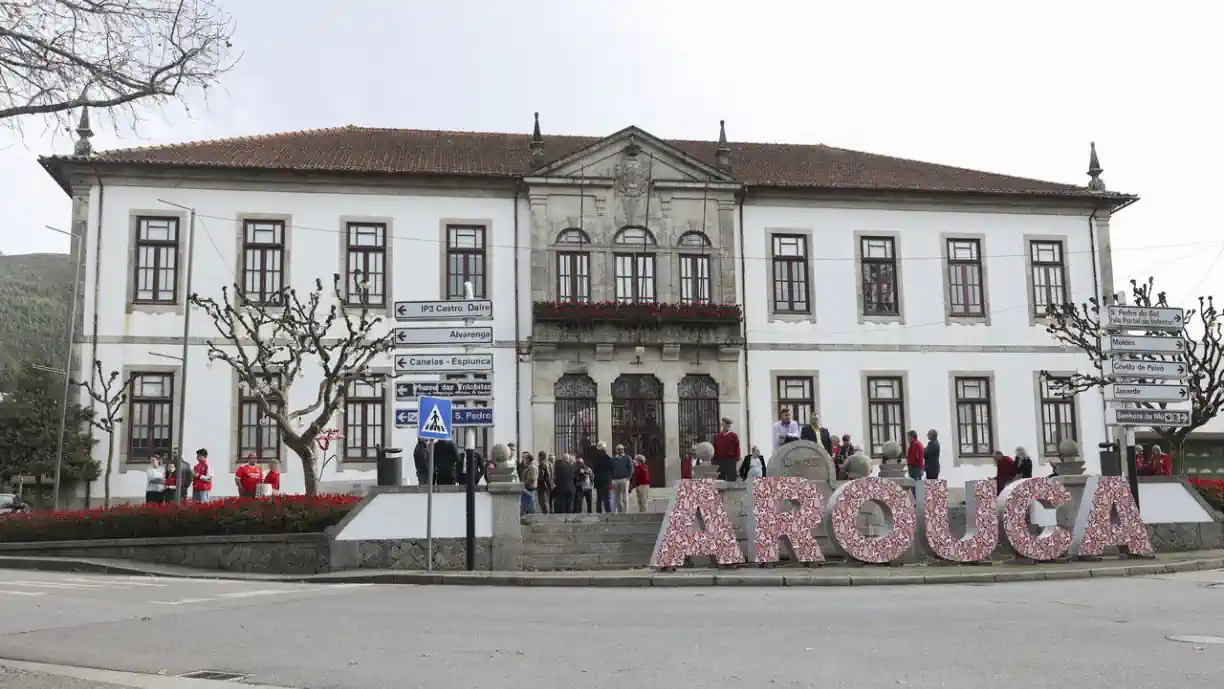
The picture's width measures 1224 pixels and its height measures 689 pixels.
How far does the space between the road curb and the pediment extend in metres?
14.9

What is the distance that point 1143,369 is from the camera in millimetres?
18406

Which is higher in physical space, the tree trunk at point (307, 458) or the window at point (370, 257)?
the window at point (370, 257)

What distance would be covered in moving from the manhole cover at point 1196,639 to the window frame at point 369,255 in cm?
2230

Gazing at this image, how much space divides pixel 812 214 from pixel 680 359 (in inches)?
219

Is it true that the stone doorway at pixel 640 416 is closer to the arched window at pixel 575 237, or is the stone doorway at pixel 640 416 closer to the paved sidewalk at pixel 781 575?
the arched window at pixel 575 237

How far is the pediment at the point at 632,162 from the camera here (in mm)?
29422

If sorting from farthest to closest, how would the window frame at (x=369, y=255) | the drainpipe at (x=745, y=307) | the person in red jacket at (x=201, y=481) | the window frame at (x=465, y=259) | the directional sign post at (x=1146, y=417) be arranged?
1. the drainpipe at (x=745, y=307)
2. the window frame at (x=465, y=259)
3. the window frame at (x=369, y=255)
4. the person in red jacket at (x=201, y=481)
5. the directional sign post at (x=1146, y=417)

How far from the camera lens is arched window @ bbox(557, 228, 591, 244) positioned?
29391 millimetres

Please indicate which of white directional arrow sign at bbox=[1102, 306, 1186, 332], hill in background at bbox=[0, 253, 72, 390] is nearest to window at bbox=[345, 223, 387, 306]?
white directional arrow sign at bbox=[1102, 306, 1186, 332]

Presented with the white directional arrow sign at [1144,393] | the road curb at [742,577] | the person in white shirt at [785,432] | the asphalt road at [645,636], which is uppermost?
the white directional arrow sign at [1144,393]

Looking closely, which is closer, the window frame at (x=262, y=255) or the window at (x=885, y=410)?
the window frame at (x=262, y=255)

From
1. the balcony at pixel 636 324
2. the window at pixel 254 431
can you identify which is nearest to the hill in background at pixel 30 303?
the window at pixel 254 431

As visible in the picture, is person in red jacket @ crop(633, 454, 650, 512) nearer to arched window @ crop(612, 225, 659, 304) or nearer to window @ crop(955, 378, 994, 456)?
arched window @ crop(612, 225, 659, 304)

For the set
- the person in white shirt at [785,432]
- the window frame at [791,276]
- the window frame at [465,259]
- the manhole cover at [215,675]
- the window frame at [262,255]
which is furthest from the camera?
the window frame at [791,276]
